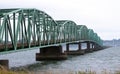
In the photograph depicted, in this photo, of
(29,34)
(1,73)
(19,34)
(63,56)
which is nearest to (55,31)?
(63,56)

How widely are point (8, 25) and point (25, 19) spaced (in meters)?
14.7

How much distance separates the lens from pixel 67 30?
15388 centimetres

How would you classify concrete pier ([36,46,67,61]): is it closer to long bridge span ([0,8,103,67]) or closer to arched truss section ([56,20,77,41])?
long bridge span ([0,8,103,67])

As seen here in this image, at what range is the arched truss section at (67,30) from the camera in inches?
5500

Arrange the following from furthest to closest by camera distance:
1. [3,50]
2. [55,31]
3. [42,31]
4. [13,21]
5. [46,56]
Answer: [55,31]
[46,56]
[42,31]
[13,21]
[3,50]

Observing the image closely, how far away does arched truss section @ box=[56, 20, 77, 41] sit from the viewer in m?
140

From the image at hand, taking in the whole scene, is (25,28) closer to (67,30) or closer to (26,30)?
(26,30)

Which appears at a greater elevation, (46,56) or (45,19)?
(45,19)

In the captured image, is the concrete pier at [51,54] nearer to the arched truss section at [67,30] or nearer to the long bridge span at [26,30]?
the long bridge span at [26,30]

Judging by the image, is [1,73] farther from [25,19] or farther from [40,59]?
[40,59]

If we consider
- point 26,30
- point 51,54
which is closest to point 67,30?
point 51,54

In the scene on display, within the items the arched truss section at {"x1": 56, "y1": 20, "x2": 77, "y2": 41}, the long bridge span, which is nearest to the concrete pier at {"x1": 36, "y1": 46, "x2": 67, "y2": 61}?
the long bridge span

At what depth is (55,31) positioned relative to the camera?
126 meters

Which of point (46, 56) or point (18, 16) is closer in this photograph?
point (18, 16)
